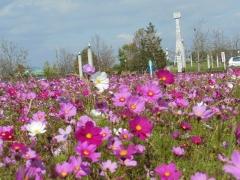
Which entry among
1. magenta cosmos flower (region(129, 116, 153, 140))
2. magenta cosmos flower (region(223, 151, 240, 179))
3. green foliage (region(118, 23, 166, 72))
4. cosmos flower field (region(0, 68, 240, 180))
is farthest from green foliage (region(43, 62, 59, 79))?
magenta cosmos flower (region(223, 151, 240, 179))

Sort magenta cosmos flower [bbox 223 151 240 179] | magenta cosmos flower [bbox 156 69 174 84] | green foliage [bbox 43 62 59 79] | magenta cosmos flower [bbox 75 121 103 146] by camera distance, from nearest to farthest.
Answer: magenta cosmos flower [bbox 223 151 240 179], magenta cosmos flower [bbox 75 121 103 146], magenta cosmos flower [bbox 156 69 174 84], green foliage [bbox 43 62 59 79]

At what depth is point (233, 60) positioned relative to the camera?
145 ft

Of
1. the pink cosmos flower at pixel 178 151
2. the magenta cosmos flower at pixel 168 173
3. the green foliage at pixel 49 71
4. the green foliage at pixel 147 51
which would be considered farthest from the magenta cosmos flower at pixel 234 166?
the green foliage at pixel 147 51

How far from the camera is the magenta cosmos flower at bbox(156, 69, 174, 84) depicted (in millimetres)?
2694

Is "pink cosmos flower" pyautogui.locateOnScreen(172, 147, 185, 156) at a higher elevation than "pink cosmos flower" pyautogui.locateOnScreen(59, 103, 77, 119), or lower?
lower

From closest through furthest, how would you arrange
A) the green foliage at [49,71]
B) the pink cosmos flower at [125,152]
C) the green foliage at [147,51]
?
1. the pink cosmos flower at [125,152]
2. the green foliage at [49,71]
3. the green foliage at [147,51]

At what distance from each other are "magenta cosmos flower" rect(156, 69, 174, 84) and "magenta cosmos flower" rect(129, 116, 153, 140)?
555 millimetres

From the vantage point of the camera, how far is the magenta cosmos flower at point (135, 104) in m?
2.43

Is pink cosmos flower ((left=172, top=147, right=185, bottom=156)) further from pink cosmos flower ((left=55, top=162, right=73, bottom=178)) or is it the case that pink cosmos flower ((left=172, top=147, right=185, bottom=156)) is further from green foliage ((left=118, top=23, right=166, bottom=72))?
green foliage ((left=118, top=23, right=166, bottom=72))

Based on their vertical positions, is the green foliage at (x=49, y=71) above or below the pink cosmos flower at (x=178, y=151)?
below

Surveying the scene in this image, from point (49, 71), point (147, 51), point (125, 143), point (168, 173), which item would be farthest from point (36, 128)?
point (147, 51)

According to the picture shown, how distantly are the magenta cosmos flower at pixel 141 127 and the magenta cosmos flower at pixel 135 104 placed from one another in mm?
236

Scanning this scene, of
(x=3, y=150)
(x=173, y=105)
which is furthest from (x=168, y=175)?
(x=173, y=105)

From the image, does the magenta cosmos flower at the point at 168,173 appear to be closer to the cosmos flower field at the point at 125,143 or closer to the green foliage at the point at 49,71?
the cosmos flower field at the point at 125,143
